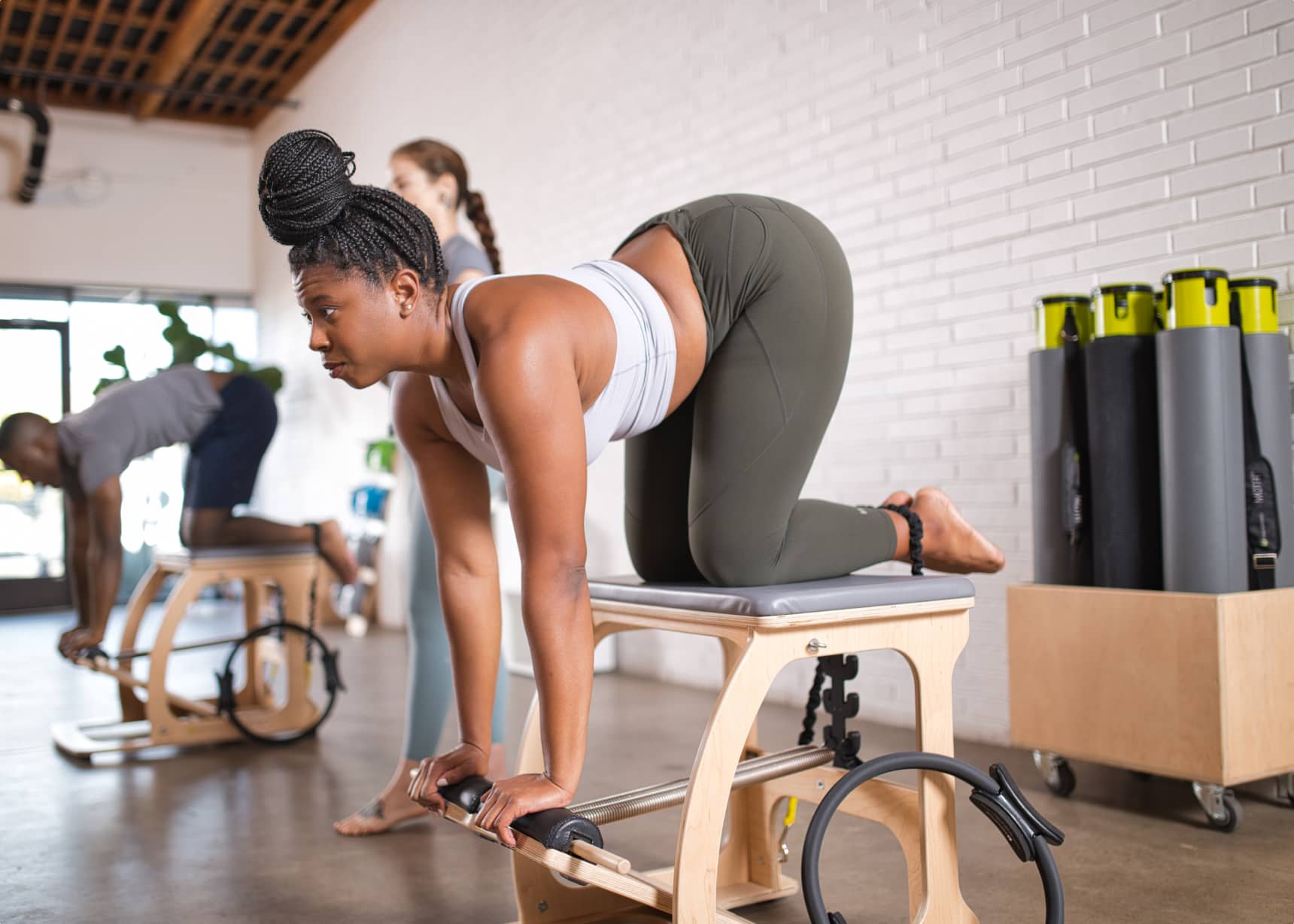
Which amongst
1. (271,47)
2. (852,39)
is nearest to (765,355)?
(852,39)

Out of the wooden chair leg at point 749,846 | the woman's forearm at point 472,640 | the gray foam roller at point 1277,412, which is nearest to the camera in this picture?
the woman's forearm at point 472,640

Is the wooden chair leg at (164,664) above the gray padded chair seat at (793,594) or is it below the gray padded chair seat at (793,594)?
below

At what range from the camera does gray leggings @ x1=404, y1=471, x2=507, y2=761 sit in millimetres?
2363

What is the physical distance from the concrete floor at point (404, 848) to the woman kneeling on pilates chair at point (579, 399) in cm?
54

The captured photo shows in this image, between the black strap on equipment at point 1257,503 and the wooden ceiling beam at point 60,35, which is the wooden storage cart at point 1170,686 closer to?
the black strap on equipment at point 1257,503

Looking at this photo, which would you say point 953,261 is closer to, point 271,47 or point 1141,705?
point 1141,705

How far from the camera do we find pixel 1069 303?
8.19 feet

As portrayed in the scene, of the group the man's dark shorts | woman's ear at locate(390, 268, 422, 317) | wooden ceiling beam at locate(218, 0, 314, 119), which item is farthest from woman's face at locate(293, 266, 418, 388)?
Result: wooden ceiling beam at locate(218, 0, 314, 119)

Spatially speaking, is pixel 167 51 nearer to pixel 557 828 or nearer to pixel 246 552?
pixel 246 552

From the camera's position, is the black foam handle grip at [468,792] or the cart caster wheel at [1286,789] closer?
the black foam handle grip at [468,792]

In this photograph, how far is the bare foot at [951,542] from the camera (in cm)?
178

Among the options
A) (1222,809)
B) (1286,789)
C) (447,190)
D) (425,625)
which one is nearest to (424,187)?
(447,190)

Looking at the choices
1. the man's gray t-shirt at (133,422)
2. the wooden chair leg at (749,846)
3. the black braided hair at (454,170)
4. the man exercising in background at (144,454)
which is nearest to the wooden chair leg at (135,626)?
the man exercising in background at (144,454)

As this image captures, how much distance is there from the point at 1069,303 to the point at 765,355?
124 centimetres
